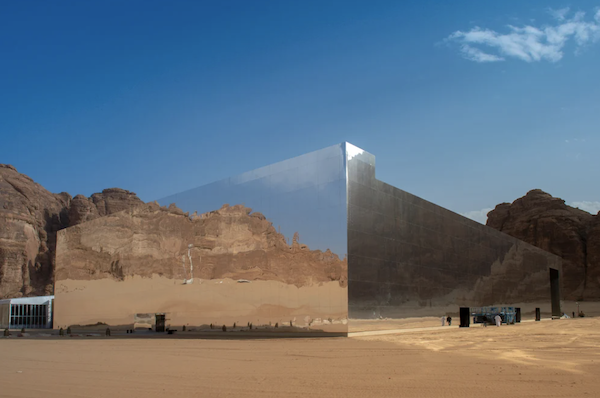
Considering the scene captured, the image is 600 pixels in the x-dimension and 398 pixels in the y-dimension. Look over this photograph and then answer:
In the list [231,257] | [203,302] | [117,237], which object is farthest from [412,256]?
[117,237]

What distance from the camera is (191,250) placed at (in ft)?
114

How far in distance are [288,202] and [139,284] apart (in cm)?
1640

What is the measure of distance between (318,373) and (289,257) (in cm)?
1593

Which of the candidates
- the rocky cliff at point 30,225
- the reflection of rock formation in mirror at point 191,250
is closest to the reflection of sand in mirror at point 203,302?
the reflection of rock formation in mirror at point 191,250

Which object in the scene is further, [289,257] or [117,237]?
[117,237]

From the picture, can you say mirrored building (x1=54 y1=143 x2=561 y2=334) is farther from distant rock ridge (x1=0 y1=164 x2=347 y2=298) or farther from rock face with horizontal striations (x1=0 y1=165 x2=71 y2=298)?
rock face with horizontal striations (x1=0 y1=165 x2=71 y2=298)

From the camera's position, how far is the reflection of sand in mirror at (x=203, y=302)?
85.6 feet

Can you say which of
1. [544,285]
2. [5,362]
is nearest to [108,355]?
[5,362]

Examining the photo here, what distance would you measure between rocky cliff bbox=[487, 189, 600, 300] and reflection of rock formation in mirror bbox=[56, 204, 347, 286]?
84.7 m

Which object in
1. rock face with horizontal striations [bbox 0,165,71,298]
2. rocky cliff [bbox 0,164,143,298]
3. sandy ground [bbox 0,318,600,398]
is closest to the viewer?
sandy ground [bbox 0,318,600,398]

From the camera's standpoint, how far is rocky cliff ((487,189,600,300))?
313 ft

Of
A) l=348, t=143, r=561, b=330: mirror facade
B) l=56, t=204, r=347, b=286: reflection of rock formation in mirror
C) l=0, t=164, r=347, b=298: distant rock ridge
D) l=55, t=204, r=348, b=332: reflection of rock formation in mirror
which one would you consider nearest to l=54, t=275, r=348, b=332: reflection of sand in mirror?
l=55, t=204, r=348, b=332: reflection of rock formation in mirror

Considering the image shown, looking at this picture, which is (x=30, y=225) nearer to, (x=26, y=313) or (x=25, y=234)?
(x=25, y=234)

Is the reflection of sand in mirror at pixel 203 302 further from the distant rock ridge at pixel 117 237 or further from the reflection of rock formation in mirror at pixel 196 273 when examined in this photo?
the distant rock ridge at pixel 117 237
